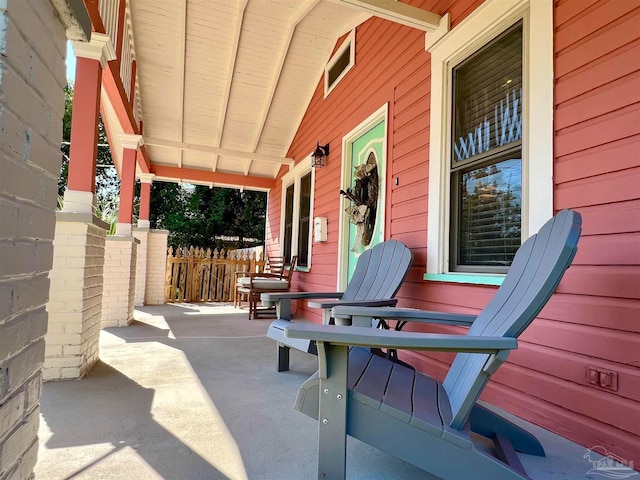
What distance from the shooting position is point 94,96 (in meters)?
2.88

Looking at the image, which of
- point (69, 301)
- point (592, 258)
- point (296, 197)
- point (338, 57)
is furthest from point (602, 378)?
point (296, 197)

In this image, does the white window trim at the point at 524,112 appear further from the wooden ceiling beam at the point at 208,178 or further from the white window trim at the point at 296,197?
the wooden ceiling beam at the point at 208,178

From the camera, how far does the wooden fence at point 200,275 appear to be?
775 centimetres

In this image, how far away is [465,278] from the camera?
2.43 m

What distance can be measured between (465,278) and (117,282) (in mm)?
4267

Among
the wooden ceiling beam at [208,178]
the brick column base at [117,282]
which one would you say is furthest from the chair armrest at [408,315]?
the wooden ceiling beam at [208,178]

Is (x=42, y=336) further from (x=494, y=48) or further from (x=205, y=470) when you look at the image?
(x=494, y=48)

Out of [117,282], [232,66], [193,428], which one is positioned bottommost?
[193,428]

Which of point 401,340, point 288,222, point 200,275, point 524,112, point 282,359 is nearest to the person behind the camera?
point 401,340

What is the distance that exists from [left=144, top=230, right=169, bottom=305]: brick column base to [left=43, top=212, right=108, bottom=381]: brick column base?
4.61 m

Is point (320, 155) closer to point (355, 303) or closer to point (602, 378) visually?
point (355, 303)

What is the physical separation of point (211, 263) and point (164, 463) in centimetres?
→ 675

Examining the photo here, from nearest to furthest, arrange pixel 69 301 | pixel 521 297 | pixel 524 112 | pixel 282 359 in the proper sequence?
pixel 521 297, pixel 524 112, pixel 69 301, pixel 282 359

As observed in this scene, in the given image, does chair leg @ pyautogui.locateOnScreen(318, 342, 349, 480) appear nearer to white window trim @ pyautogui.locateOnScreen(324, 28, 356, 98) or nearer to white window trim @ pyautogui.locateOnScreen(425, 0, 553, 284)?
white window trim @ pyautogui.locateOnScreen(425, 0, 553, 284)
